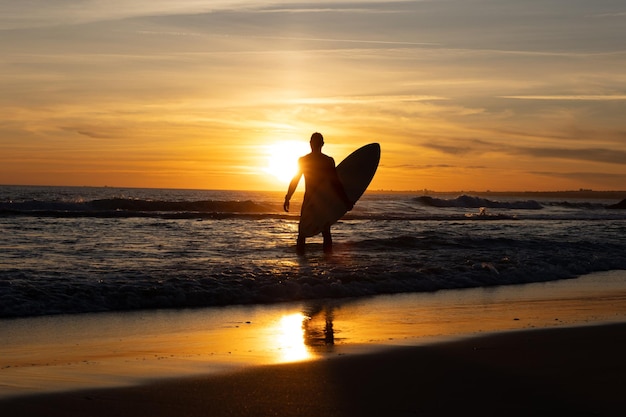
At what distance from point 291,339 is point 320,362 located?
120 cm

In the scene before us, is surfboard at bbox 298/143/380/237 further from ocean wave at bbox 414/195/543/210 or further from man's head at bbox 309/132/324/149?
ocean wave at bbox 414/195/543/210

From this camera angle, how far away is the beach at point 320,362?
14.8ft

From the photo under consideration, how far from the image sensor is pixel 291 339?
6891 millimetres

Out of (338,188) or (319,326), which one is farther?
(338,188)

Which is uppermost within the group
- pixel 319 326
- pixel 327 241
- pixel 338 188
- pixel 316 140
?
pixel 316 140

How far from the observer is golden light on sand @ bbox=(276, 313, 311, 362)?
601 centimetres

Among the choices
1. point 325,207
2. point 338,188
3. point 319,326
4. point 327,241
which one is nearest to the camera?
point 319,326

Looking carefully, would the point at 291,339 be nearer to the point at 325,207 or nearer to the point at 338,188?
the point at 338,188

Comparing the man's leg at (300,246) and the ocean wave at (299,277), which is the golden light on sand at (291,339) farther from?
the man's leg at (300,246)

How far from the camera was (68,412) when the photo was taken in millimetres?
4320

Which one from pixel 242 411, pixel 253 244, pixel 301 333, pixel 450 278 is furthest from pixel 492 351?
pixel 253 244

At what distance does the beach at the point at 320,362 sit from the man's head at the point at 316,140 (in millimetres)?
4354

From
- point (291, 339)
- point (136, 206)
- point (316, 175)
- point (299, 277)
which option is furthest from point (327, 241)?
point (136, 206)

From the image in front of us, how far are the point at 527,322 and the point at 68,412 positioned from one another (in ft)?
16.8
